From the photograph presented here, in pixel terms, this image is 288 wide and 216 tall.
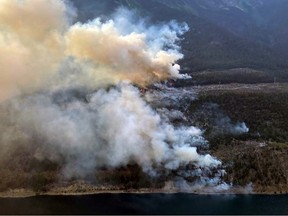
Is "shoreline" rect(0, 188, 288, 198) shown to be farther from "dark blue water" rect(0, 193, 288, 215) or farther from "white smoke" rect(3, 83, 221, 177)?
"white smoke" rect(3, 83, 221, 177)

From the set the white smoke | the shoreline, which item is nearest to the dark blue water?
the shoreline

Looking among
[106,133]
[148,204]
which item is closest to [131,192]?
[148,204]

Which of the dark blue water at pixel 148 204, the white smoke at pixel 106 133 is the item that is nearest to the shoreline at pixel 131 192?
the dark blue water at pixel 148 204

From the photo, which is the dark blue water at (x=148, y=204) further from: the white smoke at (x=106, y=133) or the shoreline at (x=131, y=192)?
the white smoke at (x=106, y=133)

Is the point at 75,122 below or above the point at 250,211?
above

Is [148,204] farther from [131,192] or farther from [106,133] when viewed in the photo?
[106,133]

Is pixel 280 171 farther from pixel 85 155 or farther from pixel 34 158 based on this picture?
pixel 34 158

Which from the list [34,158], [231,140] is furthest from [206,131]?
[34,158]

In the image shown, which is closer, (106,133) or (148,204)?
(148,204)
